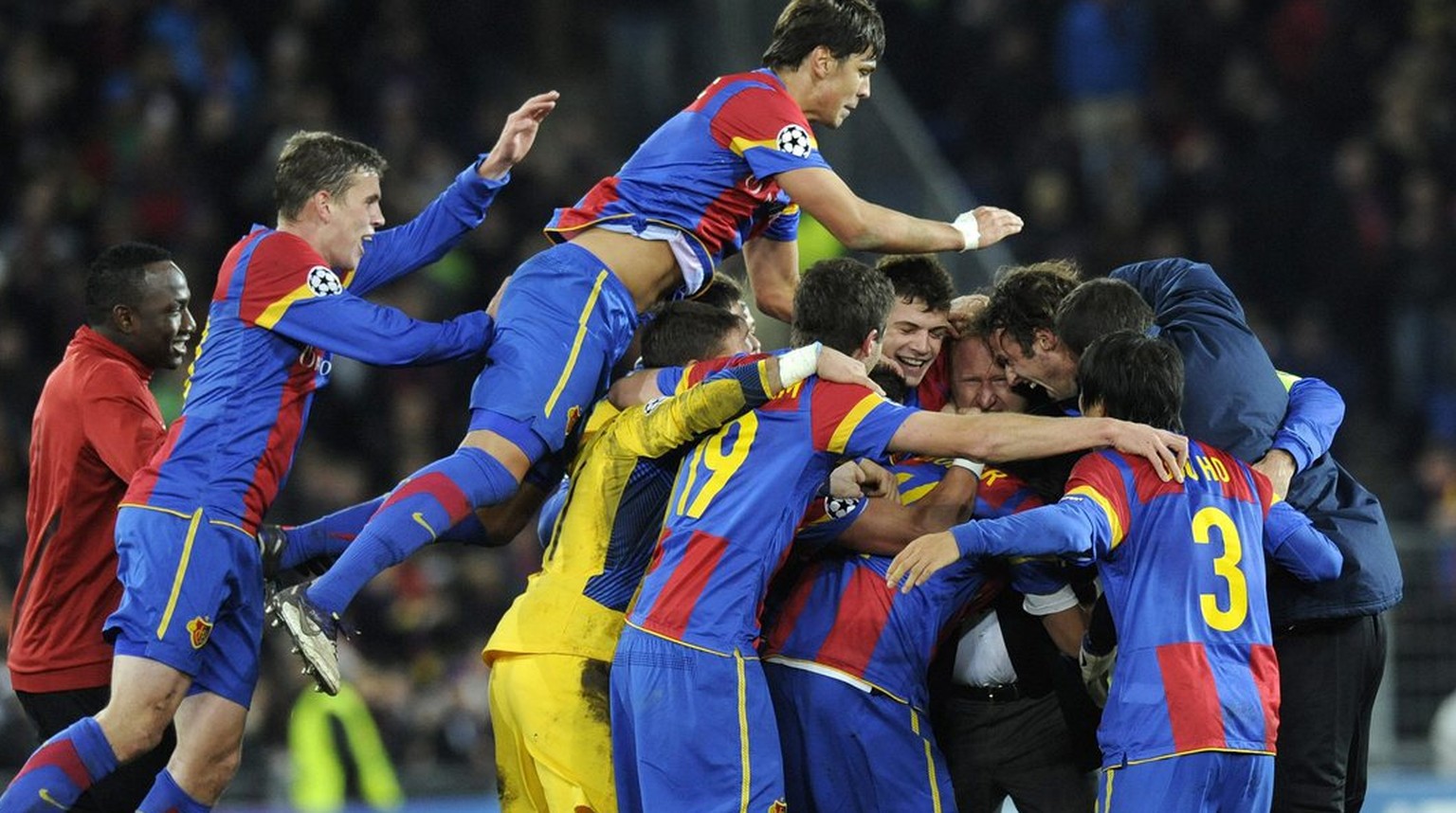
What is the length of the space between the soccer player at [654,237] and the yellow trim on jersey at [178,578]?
0.57m

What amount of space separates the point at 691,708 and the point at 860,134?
22.8 ft

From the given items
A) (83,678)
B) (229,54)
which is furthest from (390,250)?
(229,54)

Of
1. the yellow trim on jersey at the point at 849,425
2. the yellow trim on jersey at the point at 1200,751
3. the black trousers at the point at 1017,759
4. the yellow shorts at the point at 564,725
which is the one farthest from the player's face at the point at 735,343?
the yellow trim on jersey at the point at 1200,751

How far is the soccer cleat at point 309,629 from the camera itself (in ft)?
19.6

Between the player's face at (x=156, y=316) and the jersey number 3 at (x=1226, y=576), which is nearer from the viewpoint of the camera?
the jersey number 3 at (x=1226, y=576)

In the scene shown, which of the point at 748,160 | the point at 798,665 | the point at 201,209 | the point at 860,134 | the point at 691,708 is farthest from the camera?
the point at 201,209

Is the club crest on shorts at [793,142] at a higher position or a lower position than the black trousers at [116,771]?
higher

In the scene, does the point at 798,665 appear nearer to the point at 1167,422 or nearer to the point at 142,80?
the point at 1167,422

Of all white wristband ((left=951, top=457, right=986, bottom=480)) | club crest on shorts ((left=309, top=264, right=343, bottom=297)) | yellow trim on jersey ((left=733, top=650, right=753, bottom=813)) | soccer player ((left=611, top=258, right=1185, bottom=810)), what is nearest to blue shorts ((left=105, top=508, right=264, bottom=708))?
club crest on shorts ((left=309, top=264, right=343, bottom=297))

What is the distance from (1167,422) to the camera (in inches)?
236

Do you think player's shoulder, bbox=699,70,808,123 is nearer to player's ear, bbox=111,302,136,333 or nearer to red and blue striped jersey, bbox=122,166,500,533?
red and blue striped jersey, bbox=122,166,500,533

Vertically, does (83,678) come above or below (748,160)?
below

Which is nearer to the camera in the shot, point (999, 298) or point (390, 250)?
point (999, 298)

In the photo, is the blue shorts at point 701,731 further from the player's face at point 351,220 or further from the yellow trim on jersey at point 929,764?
the player's face at point 351,220
